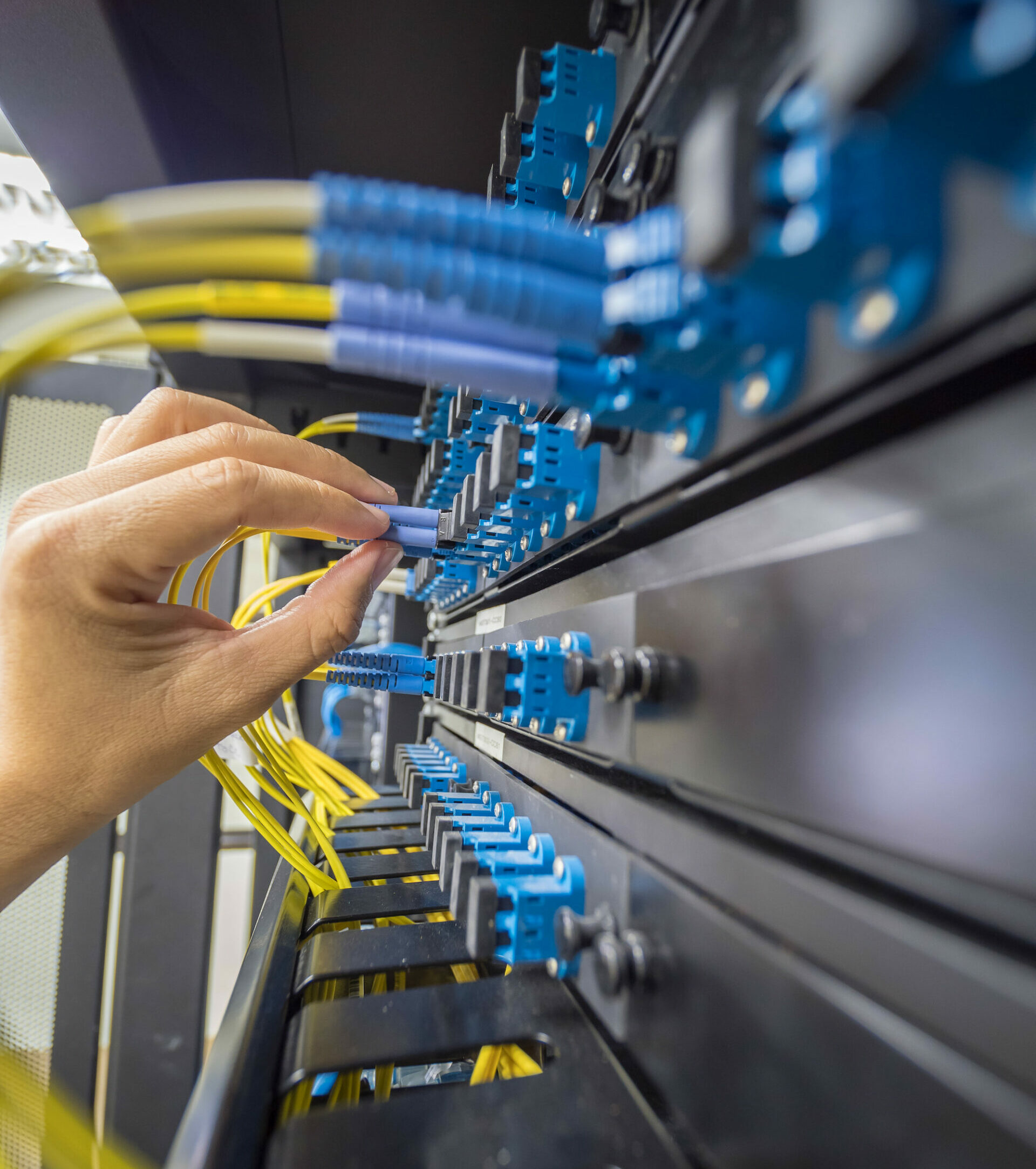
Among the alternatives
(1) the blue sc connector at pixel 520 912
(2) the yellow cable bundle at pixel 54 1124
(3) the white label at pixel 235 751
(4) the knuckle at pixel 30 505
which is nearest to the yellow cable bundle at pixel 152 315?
(4) the knuckle at pixel 30 505

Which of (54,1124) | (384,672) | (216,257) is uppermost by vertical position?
(216,257)

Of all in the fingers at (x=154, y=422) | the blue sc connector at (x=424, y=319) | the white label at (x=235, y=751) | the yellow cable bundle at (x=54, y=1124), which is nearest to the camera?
the blue sc connector at (x=424, y=319)

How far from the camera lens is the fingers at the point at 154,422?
0.61m

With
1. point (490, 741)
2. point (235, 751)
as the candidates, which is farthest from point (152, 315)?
point (235, 751)

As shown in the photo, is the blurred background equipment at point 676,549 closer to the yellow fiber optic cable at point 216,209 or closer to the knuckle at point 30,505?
the yellow fiber optic cable at point 216,209

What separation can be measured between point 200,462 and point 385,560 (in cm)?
18

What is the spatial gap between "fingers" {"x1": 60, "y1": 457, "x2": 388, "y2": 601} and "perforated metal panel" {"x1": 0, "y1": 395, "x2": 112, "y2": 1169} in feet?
2.66

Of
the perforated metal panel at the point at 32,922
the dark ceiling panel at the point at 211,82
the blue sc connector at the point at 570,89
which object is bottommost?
the perforated metal panel at the point at 32,922

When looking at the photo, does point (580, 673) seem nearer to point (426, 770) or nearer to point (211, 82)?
point (426, 770)

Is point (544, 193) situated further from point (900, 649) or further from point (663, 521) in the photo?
point (900, 649)

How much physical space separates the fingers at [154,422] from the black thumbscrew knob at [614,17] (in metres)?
0.42

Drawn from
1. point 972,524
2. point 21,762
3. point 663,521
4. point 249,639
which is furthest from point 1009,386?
point 21,762

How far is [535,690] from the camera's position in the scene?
1.28ft

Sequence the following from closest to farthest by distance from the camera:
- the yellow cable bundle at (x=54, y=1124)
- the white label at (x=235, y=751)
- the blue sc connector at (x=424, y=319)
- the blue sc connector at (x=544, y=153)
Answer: the blue sc connector at (x=424, y=319)
the yellow cable bundle at (x=54, y=1124)
the blue sc connector at (x=544, y=153)
the white label at (x=235, y=751)
